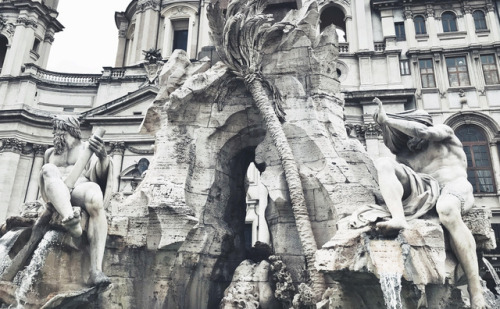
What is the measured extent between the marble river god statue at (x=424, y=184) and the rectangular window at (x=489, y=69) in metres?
23.8

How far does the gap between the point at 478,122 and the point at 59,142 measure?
25400 millimetres

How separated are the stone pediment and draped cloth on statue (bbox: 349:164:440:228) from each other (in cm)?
2663

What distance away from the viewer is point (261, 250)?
290 inches

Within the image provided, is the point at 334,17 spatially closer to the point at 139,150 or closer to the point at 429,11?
the point at 429,11

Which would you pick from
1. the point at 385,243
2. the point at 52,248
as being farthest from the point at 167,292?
the point at 385,243

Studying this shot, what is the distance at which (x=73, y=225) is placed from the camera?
213 inches

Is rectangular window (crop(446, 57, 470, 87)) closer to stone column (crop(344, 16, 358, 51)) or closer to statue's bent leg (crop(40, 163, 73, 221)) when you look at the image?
stone column (crop(344, 16, 358, 51))

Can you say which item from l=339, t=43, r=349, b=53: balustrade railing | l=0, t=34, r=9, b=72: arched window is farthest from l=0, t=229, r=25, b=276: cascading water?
l=0, t=34, r=9, b=72: arched window

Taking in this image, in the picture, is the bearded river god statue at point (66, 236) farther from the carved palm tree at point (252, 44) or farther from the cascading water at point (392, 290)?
the cascading water at point (392, 290)

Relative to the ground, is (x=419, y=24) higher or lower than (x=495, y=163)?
higher

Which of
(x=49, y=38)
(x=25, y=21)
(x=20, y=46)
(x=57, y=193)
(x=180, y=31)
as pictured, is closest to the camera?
(x=57, y=193)

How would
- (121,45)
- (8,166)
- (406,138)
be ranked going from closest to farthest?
1. (406,138)
2. (8,166)
3. (121,45)

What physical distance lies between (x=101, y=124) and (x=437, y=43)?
80.8 feet

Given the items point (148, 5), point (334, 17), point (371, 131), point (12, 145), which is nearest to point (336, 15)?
point (334, 17)
